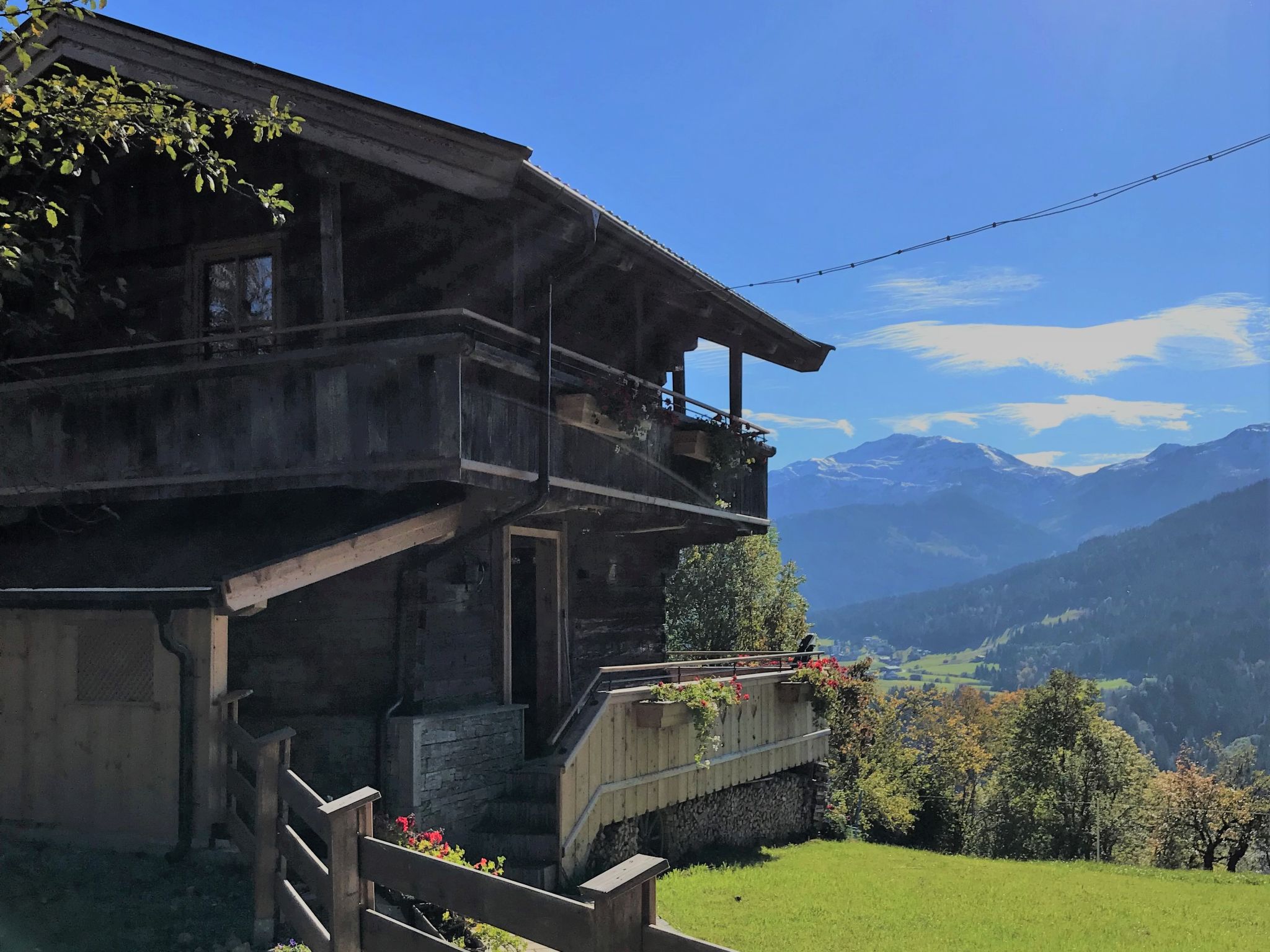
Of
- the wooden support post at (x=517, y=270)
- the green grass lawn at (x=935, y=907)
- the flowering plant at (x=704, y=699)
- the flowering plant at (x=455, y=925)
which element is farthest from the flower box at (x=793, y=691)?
the flowering plant at (x=455, y=925)

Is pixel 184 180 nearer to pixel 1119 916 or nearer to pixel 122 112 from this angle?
pixel 122 112

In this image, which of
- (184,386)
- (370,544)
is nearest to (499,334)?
(370,544)

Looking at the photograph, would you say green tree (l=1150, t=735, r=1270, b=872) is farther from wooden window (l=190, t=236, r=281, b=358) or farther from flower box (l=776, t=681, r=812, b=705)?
wooden window (l=190, t=236, r=281, b=358)

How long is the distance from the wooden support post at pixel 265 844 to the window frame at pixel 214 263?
5.78m

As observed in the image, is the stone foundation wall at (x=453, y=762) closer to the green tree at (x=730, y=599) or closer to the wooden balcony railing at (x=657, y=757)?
the wooden balcony railing at (x=657, y=757)

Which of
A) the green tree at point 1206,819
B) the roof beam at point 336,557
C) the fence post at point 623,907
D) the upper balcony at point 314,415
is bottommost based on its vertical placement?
the green tree at point 1206,819

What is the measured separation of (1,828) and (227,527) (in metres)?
3.45

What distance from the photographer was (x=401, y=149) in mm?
10852

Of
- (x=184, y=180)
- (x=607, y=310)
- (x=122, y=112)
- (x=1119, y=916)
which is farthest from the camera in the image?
(x=607, y=310)

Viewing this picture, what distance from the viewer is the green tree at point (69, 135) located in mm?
8227

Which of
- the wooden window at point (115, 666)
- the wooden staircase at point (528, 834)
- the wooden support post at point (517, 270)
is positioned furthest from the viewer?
the wooden support post at point (517, 270)

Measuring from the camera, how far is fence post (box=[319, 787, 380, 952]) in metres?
5.78

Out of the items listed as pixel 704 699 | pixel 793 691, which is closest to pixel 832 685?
pixel 793 691

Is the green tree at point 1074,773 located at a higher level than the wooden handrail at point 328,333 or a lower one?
lower
